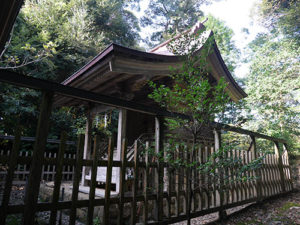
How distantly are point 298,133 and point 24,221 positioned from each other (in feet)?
48.4

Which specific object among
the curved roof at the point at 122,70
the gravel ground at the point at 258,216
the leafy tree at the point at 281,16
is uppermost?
the leafy tree at the point at 281,16

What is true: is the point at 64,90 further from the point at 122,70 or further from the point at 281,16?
the point at 281,16

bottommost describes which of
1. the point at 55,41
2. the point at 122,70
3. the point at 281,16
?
the point at 122,70

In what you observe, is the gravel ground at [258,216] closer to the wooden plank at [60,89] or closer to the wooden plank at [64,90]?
the wooden plank at [64,90]

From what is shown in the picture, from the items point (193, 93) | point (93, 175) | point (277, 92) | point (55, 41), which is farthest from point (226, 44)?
point (93, 175)

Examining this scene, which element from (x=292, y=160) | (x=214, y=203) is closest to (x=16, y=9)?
(x=214, y=203)

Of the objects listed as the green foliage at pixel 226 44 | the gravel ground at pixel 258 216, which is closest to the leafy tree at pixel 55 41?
the gravel ground at pixel 258 216

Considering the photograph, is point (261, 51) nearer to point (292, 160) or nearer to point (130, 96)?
point (292, 160)

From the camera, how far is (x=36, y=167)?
2.31 meters

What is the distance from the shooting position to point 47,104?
2533mm

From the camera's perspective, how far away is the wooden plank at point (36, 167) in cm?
220

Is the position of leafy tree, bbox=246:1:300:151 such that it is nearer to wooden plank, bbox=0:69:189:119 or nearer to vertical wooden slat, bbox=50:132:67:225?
wooden plank, bbox=0:69:189:119

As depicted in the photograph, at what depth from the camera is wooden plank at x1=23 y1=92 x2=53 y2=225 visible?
7.21 ft

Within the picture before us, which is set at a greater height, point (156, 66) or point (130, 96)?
point (156, 66)
